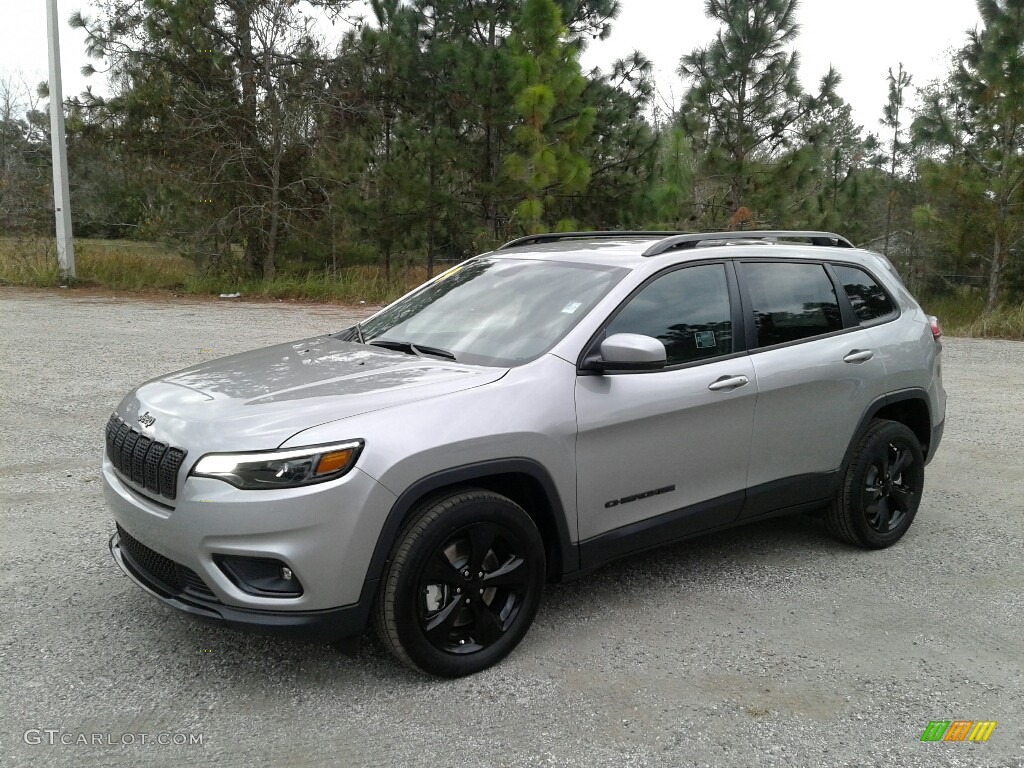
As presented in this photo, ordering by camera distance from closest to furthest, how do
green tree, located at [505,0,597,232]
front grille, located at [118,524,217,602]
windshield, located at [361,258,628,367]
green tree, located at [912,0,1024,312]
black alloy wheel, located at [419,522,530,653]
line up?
front grille, located at [118,524,217,602] → black alloy wheel, located at [419,522,530,653] → windshield, located at [361,258,628,367] → green tree, located at [505,0,597,232] → green tree, located at [912,0,1024,312]

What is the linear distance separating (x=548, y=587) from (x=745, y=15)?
16419mm

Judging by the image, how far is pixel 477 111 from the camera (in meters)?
18.9

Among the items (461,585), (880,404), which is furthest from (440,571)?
(880,404)

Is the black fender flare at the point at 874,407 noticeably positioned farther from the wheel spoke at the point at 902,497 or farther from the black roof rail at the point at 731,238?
the black roof rail at the point at 731,238

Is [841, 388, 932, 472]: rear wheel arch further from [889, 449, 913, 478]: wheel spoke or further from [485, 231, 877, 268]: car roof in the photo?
[485, 231, 877, 268]: car roof

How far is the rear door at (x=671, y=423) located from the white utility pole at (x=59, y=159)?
1862cm

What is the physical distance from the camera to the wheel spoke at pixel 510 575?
346 cm

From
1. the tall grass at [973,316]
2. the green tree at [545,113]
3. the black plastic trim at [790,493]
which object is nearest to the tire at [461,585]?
the black plastic trim at [790,493]

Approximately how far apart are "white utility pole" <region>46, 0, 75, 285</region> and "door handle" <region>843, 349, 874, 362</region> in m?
18.8

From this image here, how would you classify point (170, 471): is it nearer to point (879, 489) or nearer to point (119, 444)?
point (119, 444)

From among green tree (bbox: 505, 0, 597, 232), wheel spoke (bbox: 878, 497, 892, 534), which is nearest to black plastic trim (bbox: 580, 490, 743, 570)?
wheel spoke (bbox: 878, 497, 892, 534)

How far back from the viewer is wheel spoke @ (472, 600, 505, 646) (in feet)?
11.4

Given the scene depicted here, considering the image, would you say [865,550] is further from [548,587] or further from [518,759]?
[518,759]

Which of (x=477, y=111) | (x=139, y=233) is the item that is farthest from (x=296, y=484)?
(x=139, y=233)
